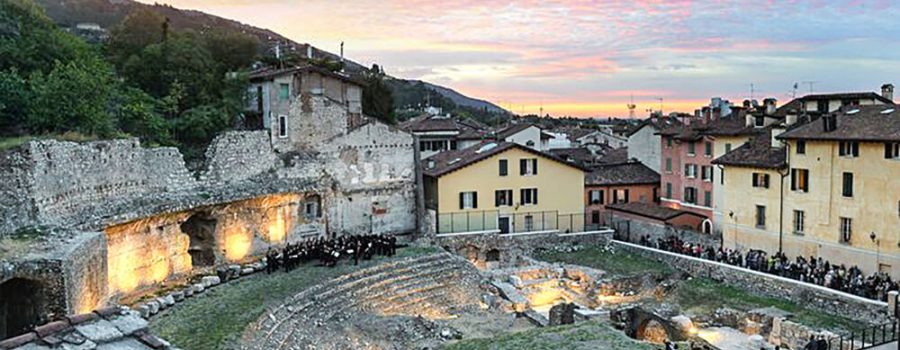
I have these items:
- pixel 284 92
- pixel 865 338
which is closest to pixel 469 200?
pixel 284 92

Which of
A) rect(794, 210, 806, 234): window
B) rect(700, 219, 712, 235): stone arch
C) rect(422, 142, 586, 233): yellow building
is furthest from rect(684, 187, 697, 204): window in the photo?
rect(794, 210, 806, 234): window

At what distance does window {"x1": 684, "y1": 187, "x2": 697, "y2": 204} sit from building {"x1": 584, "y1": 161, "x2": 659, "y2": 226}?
273 centimetres

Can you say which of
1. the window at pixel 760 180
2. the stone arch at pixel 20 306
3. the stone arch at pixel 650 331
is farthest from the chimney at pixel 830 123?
the stone arch at pixel 20 306

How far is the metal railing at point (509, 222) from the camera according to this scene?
44.1 metres

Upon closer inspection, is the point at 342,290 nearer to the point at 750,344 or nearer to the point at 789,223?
the point at 750,344

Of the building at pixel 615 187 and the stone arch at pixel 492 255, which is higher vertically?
the building at pixel 615 187

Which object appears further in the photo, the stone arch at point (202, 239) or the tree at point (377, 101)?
the tree at point (377, 101)

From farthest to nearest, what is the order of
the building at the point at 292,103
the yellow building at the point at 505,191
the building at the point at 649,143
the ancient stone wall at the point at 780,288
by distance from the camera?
the building at the point at 649,143 → the yellow building at the point at 505,191 → the building at the point at 292,103 → the ancient stone wall at the point at 780,288

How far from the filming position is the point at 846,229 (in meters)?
34.1

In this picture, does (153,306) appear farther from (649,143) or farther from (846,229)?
(649,143)

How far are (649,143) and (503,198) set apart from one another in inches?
635

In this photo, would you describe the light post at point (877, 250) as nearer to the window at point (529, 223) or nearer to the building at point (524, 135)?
the window at point (529, 223)

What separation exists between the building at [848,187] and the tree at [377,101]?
2908 centimetres

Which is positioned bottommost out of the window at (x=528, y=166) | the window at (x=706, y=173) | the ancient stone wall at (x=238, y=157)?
the window at (x=706, y=173)
